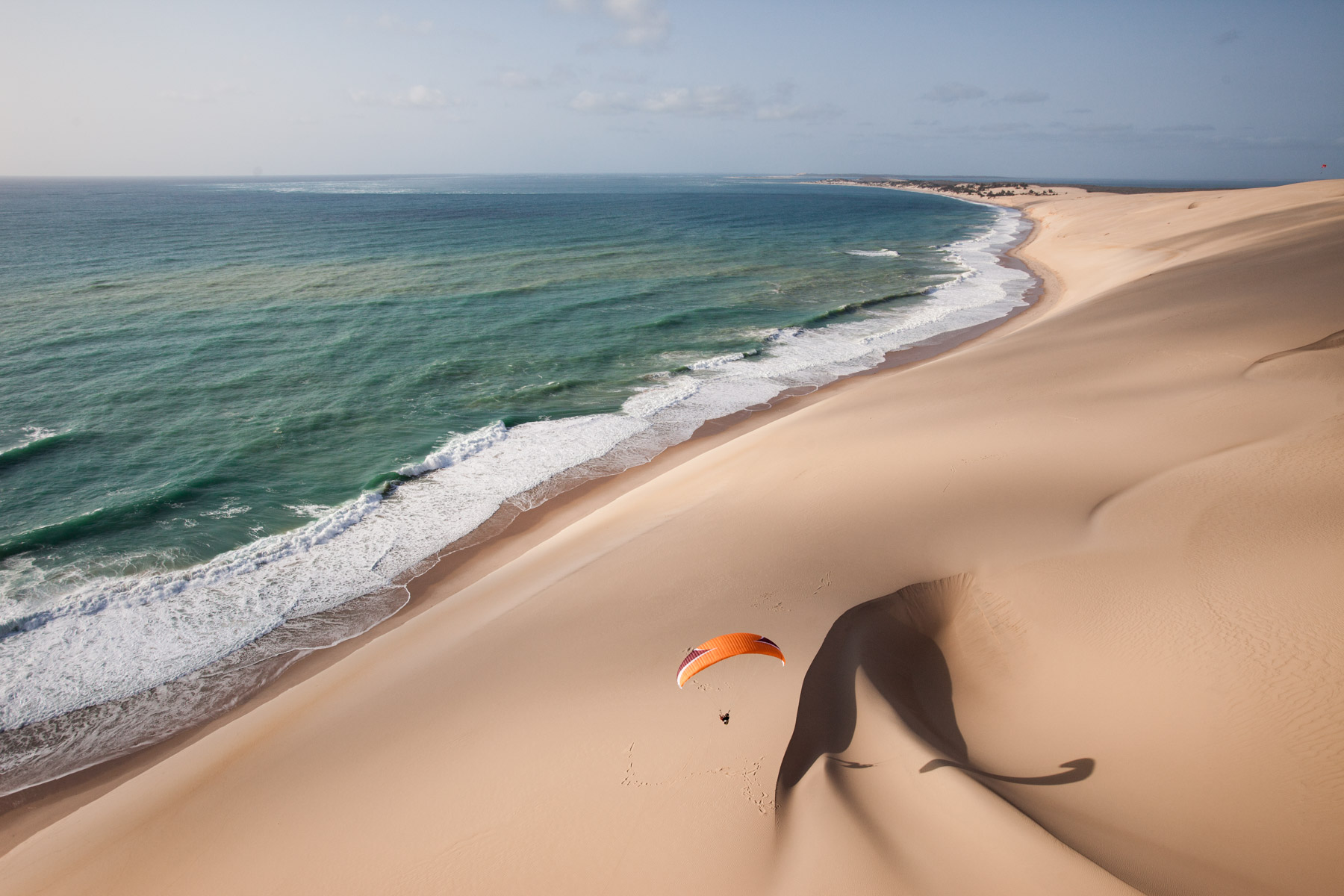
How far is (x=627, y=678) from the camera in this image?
352 inches

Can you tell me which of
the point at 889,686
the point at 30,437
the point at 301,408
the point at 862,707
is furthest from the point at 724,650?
the point at 30,437

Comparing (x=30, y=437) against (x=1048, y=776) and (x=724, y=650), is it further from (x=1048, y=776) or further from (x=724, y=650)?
(x=1048, y=776)

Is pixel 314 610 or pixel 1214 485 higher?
pixel 1214 485

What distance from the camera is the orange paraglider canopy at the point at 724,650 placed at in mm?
6777

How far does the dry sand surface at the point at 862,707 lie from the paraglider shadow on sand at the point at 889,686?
5 cm

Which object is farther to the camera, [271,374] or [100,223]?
[100,223]

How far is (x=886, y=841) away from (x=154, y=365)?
30339mm

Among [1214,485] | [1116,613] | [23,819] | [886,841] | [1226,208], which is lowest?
[23,819]

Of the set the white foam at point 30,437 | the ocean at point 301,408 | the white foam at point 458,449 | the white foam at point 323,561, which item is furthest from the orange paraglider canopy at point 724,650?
the white foam at point 30,437

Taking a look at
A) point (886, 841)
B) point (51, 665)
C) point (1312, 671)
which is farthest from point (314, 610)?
point (1312, 671)

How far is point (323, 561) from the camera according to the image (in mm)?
13969

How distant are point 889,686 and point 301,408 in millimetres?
21402

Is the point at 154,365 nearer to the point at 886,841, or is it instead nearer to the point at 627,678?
the point at 627,678

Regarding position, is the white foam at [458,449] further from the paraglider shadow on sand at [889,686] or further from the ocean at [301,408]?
the paraglider shadow on sand at [889,686]
